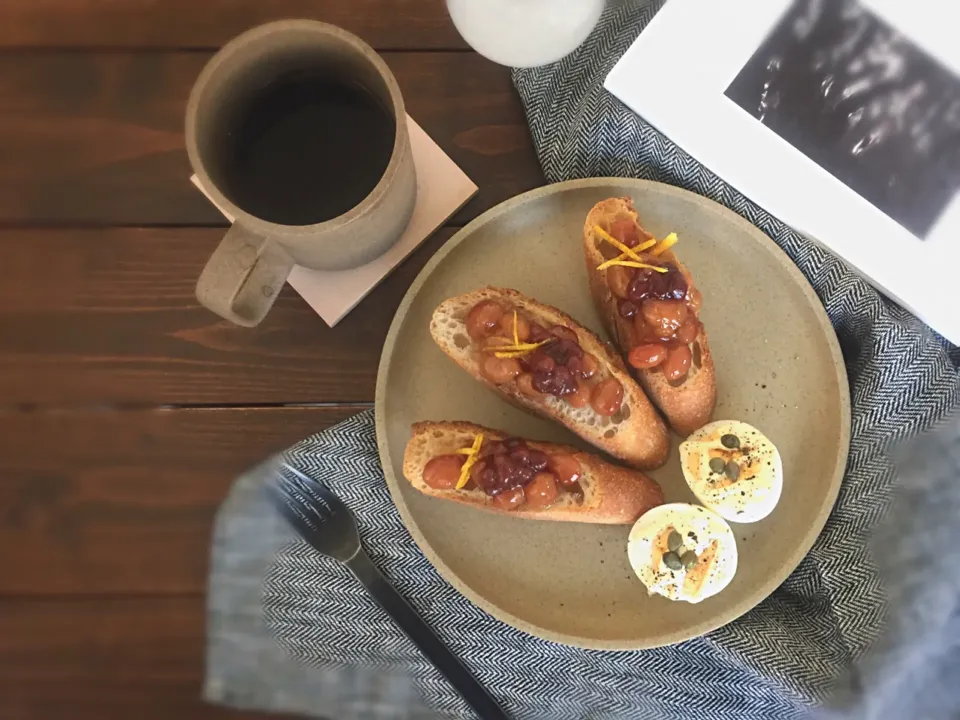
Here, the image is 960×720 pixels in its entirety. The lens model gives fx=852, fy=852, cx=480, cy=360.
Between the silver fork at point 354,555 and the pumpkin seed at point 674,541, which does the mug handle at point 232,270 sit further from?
the pumpkin seed at point 674,541

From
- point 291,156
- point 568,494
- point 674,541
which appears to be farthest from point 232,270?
point 674,541

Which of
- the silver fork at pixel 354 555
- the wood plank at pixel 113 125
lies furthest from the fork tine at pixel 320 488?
the wood plank at pixel 113 125

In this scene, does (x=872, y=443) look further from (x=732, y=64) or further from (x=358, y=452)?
(x=358, y=452)

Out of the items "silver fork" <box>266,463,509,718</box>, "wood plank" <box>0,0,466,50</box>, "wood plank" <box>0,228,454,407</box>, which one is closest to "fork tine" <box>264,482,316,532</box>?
"silver fork" <box>266,463,509,718</box>

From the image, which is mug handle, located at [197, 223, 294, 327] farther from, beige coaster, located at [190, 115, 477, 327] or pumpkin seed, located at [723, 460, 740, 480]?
pumpkin seed, located at [723, 460, 740, 480]

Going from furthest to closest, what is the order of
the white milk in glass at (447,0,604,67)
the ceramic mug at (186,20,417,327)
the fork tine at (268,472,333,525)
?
the fork tine at (268,472,333,525) → the white milk in glass at (447,0,604,67) → the ceramic mug at (186,20,417,327)

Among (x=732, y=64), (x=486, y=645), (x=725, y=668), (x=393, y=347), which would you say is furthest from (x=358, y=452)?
(x=732, y=64)

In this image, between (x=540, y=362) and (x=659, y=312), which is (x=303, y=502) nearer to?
(x=540, y=362)
